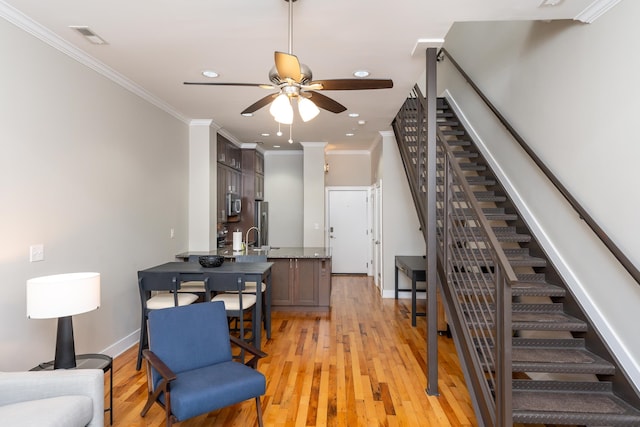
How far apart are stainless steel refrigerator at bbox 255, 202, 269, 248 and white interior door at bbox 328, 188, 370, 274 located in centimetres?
142

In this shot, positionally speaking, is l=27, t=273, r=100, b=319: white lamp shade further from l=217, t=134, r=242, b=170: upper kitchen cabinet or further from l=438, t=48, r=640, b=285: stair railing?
l=217, t=134, r=242, b=170: upper kitchen cabinet

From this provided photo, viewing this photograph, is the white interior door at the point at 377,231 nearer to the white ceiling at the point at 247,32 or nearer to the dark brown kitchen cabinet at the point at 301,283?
the dark brown kitchen cabinet at the point at 301,283

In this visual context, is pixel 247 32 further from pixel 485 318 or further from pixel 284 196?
pixel 284 196

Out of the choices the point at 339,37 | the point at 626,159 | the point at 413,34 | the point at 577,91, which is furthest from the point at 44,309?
the point at 577,91

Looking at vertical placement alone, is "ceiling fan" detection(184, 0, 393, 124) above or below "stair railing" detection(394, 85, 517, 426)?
above

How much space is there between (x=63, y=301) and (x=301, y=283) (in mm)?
3379

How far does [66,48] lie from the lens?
2.98 metres

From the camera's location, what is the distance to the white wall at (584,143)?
2.25 m

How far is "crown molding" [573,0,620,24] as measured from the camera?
7.77ft

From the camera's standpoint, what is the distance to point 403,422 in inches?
101

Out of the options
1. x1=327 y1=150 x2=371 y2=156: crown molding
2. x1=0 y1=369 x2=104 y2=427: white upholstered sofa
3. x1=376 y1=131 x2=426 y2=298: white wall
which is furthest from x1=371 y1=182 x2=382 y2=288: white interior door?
x1=0 y1=369 x2=104 y2=427: white upholstered sofa

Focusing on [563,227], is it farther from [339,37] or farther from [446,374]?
[339,37]

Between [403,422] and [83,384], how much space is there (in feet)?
6.74

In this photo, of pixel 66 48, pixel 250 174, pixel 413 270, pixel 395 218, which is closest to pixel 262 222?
pixel 250 174
